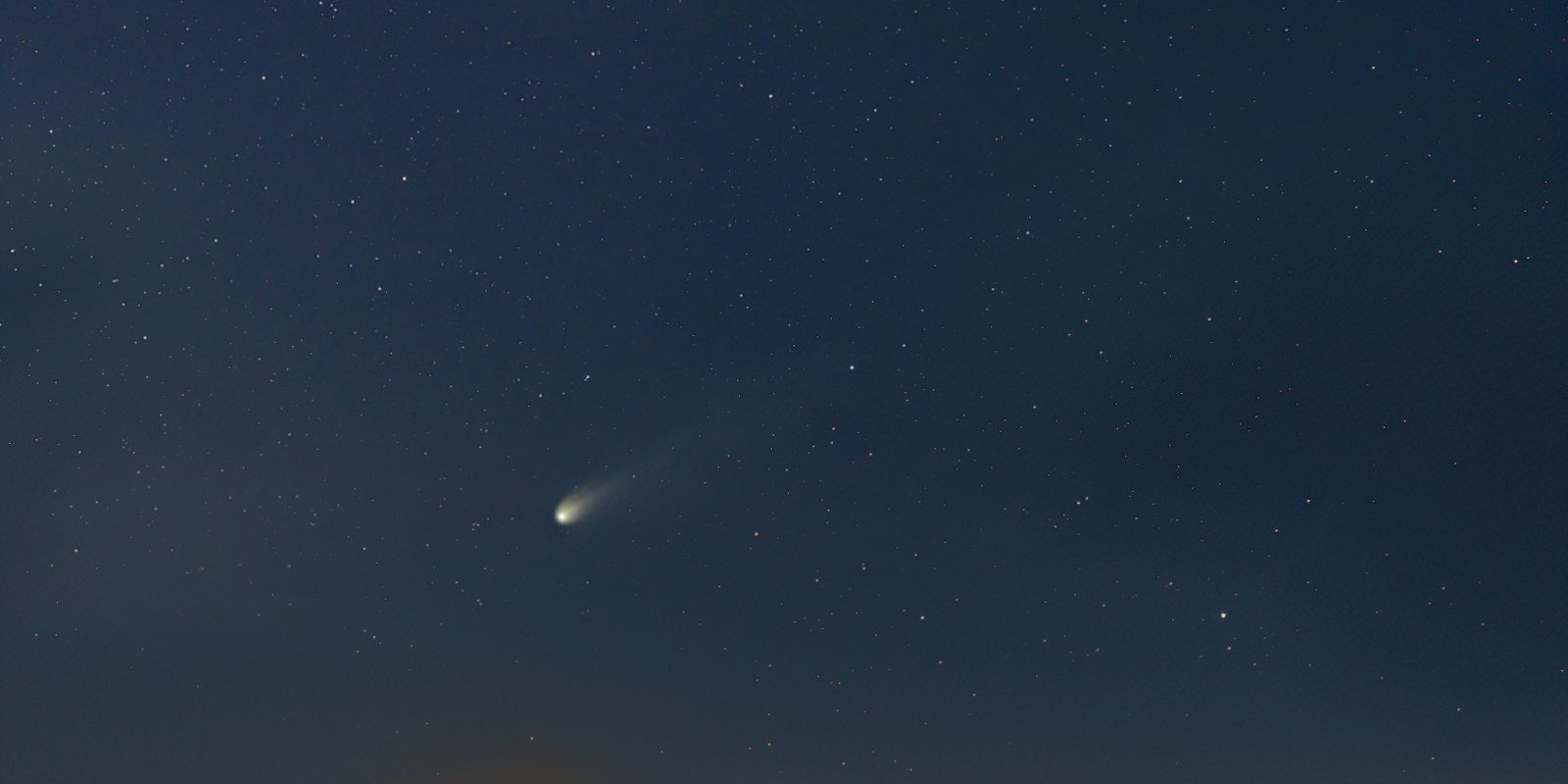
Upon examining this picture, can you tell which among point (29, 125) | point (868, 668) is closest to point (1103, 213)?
point (868, 668)

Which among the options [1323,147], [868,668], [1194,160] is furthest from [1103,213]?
[868,668]

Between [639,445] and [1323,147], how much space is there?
1333mm

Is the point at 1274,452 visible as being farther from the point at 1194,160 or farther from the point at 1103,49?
the point at 1103,49

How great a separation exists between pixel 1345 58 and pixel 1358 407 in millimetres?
606

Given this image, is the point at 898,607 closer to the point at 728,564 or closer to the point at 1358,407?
the point at 728,564

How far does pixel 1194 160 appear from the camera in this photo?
203cm

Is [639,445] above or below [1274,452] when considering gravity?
above

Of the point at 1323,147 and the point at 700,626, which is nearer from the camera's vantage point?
the point at 1323,147

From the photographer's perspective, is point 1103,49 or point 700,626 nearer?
point 1103,49

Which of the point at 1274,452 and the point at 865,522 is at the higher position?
the point at 865,522

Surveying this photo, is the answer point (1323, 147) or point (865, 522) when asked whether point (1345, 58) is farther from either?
point (865, 522)

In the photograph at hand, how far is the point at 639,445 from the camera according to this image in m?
2.18

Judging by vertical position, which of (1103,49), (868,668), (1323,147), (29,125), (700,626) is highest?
(29,125)

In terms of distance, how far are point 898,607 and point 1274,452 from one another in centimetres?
73
